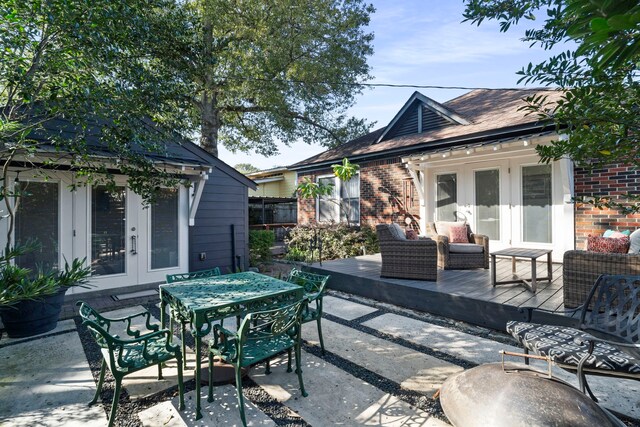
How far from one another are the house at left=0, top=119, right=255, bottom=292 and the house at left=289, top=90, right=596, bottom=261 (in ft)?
12.7

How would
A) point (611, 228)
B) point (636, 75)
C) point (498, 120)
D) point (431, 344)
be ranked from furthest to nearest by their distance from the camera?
point (498, 120)
point (611, 228)
point (431, 344)
point (636, 75)

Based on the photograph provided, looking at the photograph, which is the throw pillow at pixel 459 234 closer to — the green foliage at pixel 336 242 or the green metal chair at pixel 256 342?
the green foliage at pixel 336 242

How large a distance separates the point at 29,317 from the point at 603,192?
8.93 m

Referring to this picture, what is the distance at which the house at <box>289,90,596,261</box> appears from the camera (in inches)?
236

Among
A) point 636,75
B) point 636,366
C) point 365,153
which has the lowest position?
point 636,366

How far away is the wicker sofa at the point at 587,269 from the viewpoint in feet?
11.0

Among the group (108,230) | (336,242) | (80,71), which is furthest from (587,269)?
(108,230)

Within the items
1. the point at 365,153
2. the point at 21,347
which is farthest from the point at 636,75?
the point at 365,153

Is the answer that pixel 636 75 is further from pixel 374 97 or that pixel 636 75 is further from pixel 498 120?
pixel 374 97

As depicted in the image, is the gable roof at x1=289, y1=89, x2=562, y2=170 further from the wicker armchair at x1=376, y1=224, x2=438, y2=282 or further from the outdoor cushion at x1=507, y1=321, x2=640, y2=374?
the outdoor cushion at x1=507, y1=321, x2=640, y2=374

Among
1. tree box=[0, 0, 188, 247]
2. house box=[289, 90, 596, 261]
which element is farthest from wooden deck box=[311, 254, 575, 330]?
tree box=[0, 0, 188, 247]

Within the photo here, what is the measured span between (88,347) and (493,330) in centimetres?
498

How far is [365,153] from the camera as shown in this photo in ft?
31.0

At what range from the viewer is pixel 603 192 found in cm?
545
